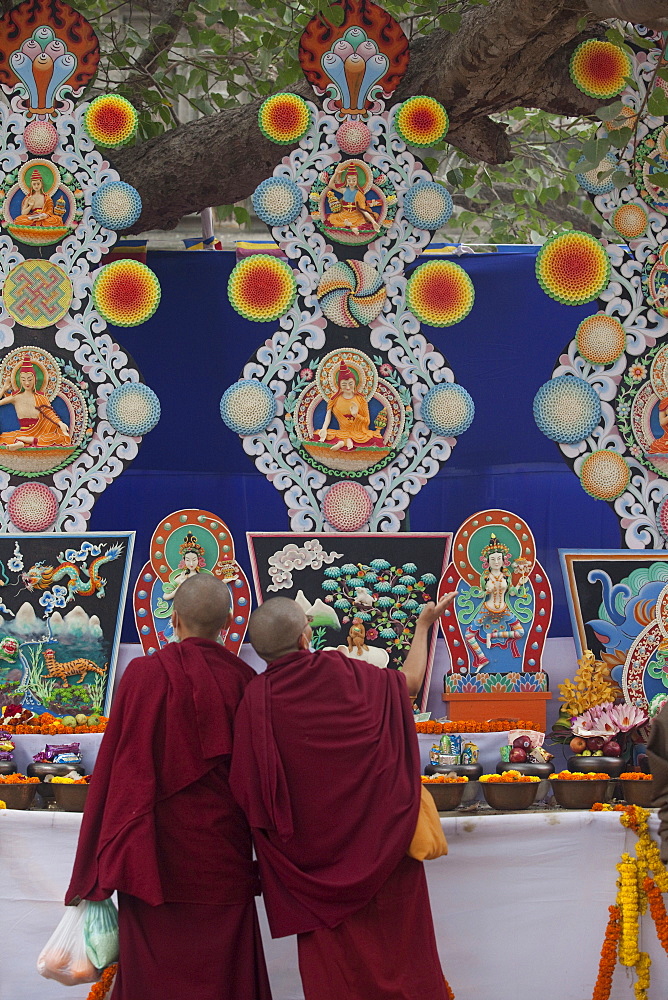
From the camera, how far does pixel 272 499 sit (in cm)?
566

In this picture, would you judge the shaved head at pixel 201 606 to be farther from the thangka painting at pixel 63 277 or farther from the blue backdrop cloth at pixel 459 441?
the thangka painting at pixel 63 277

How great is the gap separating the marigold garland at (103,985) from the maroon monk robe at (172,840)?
0.50 m

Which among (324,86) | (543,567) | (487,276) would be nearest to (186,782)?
(543,567)

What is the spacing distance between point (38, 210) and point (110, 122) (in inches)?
22.3

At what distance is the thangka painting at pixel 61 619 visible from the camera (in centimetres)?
542

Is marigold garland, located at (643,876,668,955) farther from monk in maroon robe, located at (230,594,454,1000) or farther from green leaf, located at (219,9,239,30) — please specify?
green leaf, located at (219,9,239,30)

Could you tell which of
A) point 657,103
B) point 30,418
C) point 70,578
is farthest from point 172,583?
point 657,103

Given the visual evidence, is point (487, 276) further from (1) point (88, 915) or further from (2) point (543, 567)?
(1) point (88, 915)

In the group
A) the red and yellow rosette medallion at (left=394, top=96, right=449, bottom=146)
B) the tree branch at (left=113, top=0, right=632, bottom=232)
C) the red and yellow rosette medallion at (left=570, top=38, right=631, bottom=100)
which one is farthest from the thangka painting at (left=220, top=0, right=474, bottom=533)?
the red and yellow rosette medallion at (left=570, top=38, right=631, bottom=100)

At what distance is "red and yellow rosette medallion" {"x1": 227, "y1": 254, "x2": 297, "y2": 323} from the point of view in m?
5.68

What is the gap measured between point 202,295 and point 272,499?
1.10 meters

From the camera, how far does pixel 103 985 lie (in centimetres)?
423

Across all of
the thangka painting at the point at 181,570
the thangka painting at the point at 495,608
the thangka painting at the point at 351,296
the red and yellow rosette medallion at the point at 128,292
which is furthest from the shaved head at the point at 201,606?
the red and yellow rosette medallion at the point at 128,292

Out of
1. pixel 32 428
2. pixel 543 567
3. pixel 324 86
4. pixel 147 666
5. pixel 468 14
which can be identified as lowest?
pixel 147 666
